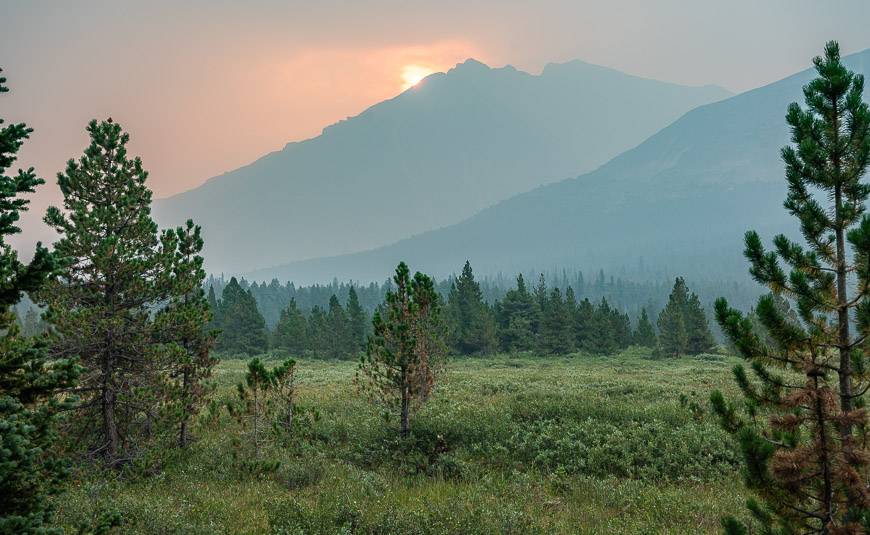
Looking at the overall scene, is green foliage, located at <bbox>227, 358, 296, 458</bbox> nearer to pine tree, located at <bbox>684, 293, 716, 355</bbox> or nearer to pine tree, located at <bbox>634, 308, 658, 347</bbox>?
pine tree, located at <bbox>684, 293, 716, 355</bbox>

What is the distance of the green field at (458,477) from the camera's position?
9.67 m

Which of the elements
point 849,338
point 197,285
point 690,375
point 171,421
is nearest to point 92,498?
point 171,421

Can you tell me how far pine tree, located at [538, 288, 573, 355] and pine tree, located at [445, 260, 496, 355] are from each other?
6.15 m

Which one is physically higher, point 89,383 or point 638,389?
point 89,383

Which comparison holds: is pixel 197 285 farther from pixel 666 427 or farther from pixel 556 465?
pixel 666 427

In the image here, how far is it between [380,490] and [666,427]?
1069 cm

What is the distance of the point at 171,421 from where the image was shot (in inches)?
521

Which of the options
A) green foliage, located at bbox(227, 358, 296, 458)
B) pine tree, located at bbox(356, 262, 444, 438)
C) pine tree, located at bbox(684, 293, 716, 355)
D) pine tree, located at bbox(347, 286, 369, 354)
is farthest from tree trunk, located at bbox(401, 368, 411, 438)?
pine tree, located at bbox(347, 286, 369, 354)

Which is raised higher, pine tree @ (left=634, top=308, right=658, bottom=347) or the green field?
the green field

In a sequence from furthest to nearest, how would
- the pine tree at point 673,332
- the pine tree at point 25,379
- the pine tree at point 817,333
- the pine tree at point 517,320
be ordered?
the pine tree at point 517,320 < the pine tree at point 673,332 < the pine tree at point 817,333 < the pine tree at point 25,379

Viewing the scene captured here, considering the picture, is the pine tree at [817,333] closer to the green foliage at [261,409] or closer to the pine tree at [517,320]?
the green foliage at [261,409]

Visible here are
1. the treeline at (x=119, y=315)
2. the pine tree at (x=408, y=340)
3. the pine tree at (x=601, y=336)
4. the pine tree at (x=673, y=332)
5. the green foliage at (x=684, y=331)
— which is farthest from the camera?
the pine tree at (x=601, y=336)

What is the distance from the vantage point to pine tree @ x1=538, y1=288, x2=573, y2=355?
6072 cm

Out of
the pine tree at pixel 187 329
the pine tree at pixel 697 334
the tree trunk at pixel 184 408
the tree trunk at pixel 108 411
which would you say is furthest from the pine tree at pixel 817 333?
the pine tree at pixel 697 334
